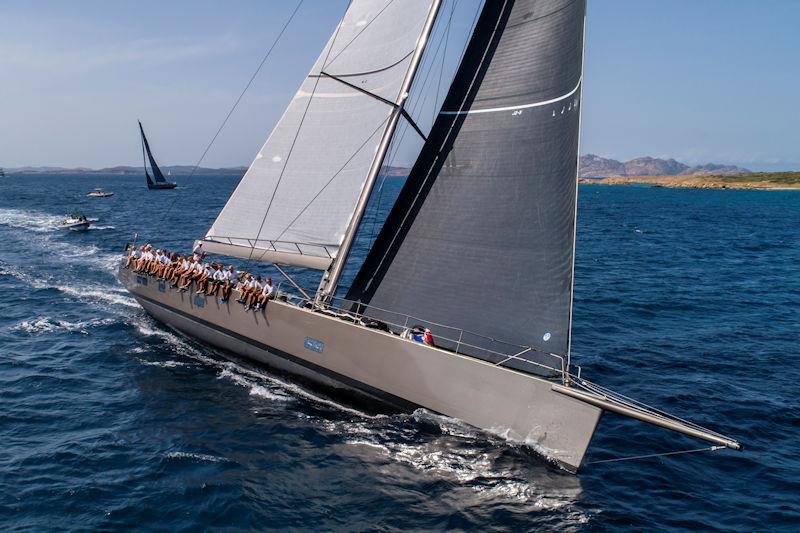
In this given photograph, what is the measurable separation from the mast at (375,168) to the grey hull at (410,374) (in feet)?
3.21

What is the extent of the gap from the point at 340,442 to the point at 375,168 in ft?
20.6

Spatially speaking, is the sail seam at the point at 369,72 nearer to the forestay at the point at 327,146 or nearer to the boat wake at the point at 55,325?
the forestay at the point at 327,146

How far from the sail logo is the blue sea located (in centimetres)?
124

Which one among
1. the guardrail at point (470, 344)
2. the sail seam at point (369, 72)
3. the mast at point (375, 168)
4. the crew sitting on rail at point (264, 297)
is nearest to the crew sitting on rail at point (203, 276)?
the crew sitting on rail at point (264, 297)

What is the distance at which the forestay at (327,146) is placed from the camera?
46.9ft

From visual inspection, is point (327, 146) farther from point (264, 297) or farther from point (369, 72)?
point (264, 297)

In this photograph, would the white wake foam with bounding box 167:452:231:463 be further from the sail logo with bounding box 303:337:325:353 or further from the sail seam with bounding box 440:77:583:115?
the sail seam with bounding box 440:77:583:115

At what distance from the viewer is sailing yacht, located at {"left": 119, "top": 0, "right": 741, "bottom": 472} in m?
11.3

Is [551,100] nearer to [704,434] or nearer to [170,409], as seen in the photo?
[704,434]

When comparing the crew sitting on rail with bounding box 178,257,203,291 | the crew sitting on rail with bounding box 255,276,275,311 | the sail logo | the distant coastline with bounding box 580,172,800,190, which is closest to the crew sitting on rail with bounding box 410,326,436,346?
the sail logo

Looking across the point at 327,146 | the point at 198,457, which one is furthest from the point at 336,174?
the point at 198,457

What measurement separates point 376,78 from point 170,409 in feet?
30.8

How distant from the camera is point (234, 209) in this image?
16.2m

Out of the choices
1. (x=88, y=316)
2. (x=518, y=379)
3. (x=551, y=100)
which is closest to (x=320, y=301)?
(x=518, y=379)
